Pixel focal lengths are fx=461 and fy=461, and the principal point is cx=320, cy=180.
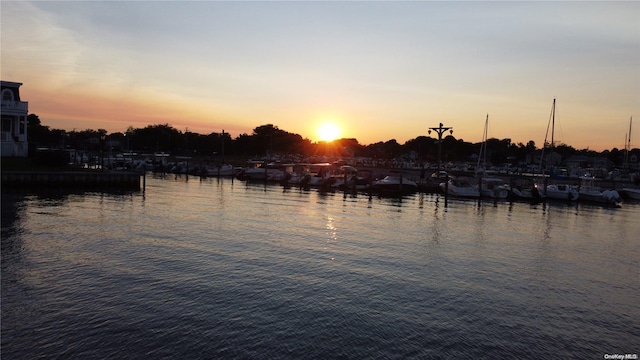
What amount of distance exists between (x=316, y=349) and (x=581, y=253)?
2307 centimetres

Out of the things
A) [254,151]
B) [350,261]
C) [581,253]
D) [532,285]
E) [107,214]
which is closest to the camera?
[532,285]

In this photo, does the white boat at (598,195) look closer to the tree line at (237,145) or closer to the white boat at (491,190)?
the white boat at (491,190)

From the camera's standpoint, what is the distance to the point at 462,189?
64.9 metres

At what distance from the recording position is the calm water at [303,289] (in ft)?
46.0

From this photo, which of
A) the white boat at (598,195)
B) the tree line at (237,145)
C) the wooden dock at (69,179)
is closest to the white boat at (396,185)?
the white boat at (598,195)

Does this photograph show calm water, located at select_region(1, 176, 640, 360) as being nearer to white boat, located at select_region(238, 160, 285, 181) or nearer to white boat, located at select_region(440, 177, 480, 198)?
white boat, located at select_region(440, 177, 480, 198)

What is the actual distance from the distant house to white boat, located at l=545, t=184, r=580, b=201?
76.9 meters

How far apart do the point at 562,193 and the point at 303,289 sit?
59.4 metres

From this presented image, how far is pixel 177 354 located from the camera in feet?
42.4

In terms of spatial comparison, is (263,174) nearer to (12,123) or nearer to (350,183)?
(350,183)

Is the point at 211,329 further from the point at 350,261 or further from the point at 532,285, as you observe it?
the point at 532,285

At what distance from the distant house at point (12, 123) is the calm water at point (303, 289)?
33.8 meters

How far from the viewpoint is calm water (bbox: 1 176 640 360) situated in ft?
46.0

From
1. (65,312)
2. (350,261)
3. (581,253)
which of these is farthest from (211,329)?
(581,253)
